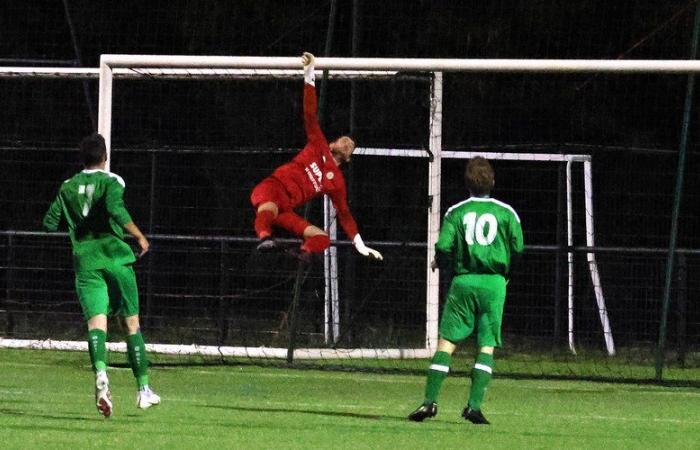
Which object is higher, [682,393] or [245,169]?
[245,169]

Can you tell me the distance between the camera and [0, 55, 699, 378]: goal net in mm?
17844

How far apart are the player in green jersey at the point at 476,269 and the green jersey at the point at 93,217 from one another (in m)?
2.19

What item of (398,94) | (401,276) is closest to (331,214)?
(401,276)

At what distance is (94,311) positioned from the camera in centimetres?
1181

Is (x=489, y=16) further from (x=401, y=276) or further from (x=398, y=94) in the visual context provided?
(x=401, y=276)

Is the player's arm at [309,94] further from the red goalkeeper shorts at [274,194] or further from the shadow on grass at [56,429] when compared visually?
the shadow on grass at [56,429]

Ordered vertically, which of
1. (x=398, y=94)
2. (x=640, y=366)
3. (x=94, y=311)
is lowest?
(x=640, y=366)

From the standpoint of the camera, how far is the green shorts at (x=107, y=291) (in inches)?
465

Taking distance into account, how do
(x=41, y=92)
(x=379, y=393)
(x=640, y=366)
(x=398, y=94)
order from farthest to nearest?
(x=41, y=92), (x=398, y=94), (x=640, y=366), (x=379, y=393)

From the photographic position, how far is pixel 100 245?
1188 cm

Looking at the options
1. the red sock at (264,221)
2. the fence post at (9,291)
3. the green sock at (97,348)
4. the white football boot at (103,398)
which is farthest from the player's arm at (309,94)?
the fence post at (9,291)

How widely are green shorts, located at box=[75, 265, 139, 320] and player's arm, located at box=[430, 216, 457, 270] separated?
214cm

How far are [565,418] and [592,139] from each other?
9.80 meters

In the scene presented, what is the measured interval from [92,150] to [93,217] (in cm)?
46
